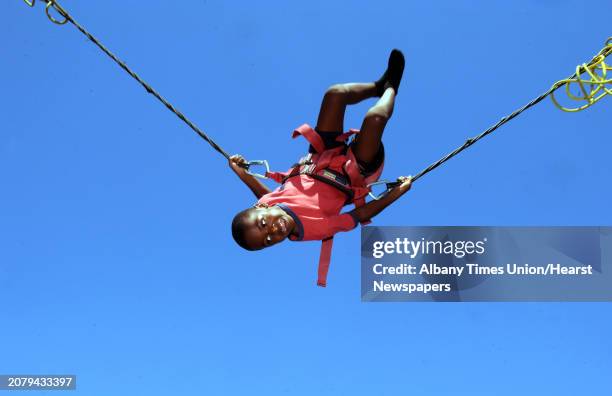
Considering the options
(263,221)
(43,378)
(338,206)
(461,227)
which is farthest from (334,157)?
(43,378)

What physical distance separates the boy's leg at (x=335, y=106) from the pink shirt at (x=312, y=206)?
1.50 feet

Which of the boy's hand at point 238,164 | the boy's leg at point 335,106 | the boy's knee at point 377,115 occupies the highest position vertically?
the boy's leg at point 335,106

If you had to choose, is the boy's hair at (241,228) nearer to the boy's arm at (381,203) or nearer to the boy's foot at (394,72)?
the boy's arm at (381,203)

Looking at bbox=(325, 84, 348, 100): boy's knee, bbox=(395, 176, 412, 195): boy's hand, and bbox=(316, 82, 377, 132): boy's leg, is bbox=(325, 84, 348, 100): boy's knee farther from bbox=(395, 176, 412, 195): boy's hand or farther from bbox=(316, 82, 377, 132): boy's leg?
bbox=(395, 176, 412, 195): boy's hand

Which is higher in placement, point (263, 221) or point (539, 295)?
point (539, 295)

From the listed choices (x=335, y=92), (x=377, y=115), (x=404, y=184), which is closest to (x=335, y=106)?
(x=335, y=92)

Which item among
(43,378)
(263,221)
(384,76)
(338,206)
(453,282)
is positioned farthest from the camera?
(43,378)

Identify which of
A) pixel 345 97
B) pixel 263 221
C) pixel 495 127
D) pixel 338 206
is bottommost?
pixel 263 221

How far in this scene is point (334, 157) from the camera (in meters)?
5.91

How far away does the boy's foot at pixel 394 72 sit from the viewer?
624cm

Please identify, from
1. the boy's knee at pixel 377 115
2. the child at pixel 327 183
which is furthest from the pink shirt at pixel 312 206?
the boy's knee at pixel 377 115

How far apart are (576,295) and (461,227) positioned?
3.93 feet

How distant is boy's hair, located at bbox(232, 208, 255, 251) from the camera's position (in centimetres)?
547

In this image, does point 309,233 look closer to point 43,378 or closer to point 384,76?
point 384,76
